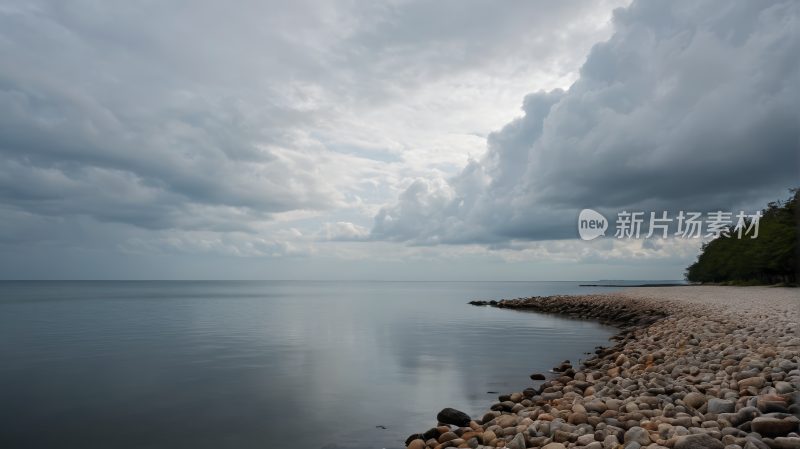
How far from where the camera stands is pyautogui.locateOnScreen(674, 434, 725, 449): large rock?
4.94 meters

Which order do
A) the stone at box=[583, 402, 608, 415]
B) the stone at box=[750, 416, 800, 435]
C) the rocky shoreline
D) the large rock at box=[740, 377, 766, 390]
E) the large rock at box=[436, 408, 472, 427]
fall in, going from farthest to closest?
the large rock at box=[436, 408, 472, 427], the stone at box=[583, 402, 608, 415], the large rock at box=[740, 377, 766, 390], the rocky shoreline, the stone at box=[750, 416, 800, 435]

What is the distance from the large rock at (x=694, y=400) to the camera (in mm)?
6875

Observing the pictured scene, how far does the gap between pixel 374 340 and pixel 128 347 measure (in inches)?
476

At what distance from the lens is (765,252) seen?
54.0 metres

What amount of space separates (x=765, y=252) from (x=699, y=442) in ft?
212

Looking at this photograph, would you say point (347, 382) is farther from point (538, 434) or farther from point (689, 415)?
point (689, 415)

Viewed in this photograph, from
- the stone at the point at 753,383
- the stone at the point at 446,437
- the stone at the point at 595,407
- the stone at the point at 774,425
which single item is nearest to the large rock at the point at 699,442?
the stone at the point at 774,425

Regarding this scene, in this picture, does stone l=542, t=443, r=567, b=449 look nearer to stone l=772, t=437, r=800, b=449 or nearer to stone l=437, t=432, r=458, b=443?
stone l=437, t=432, r=458, b=443

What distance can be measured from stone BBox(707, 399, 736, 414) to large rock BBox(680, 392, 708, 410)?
0.41 m

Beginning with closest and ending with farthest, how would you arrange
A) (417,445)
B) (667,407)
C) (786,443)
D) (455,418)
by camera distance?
(786,443) < (667,407) < (417,445) < (455,418)

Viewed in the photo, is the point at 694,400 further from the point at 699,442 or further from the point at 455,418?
the point at 455,418

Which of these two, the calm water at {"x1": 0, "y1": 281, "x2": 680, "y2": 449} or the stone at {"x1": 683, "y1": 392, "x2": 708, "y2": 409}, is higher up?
the stone at {"x1": 683, "y1": 392, "x2": 708, "y2": 409}

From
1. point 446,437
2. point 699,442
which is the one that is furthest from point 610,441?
point 446,437

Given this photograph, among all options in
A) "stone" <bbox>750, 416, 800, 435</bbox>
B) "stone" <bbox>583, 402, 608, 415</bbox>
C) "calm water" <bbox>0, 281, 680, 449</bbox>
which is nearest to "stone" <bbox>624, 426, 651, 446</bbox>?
"stone" <bbox>750, 416, 800, 435</bbox>
